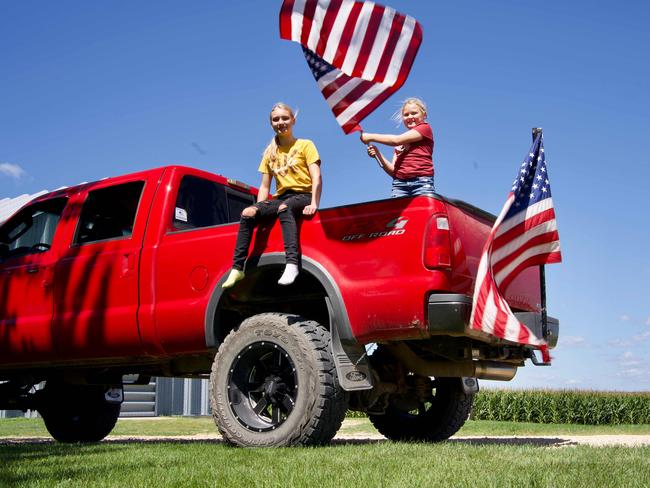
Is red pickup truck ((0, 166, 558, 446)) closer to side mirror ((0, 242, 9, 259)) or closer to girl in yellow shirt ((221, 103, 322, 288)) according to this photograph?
side mirror ((0, 242, 9, 259))

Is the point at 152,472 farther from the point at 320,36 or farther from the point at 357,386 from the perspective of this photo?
the point at 320,36

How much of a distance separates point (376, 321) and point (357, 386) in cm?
51

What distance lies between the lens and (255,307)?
6594mm

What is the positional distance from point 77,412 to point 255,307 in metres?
3.63

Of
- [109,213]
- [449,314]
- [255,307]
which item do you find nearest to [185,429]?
[109,213]

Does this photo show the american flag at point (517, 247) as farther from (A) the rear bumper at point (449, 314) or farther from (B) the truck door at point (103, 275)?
(B) the truck door at point (103, 275)

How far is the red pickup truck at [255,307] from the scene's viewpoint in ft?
17.8

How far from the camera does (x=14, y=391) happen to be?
8305 mm

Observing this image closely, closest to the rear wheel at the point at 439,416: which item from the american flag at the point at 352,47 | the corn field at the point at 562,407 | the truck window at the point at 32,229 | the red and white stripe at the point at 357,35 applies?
the american flag at the point at 352,47

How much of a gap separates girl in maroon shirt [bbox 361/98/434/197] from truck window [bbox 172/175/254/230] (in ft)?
5.99

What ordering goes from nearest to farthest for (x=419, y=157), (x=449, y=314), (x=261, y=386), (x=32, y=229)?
(x=449, y=314)
(x=261, y=386)
(x=419, y=157)
(x=32, y=229)

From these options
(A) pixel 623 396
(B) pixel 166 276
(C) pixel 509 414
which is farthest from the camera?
(A) pixel 623 396

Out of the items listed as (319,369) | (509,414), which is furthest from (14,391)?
(509,414)

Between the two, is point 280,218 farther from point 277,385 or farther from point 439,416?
point 439,416
